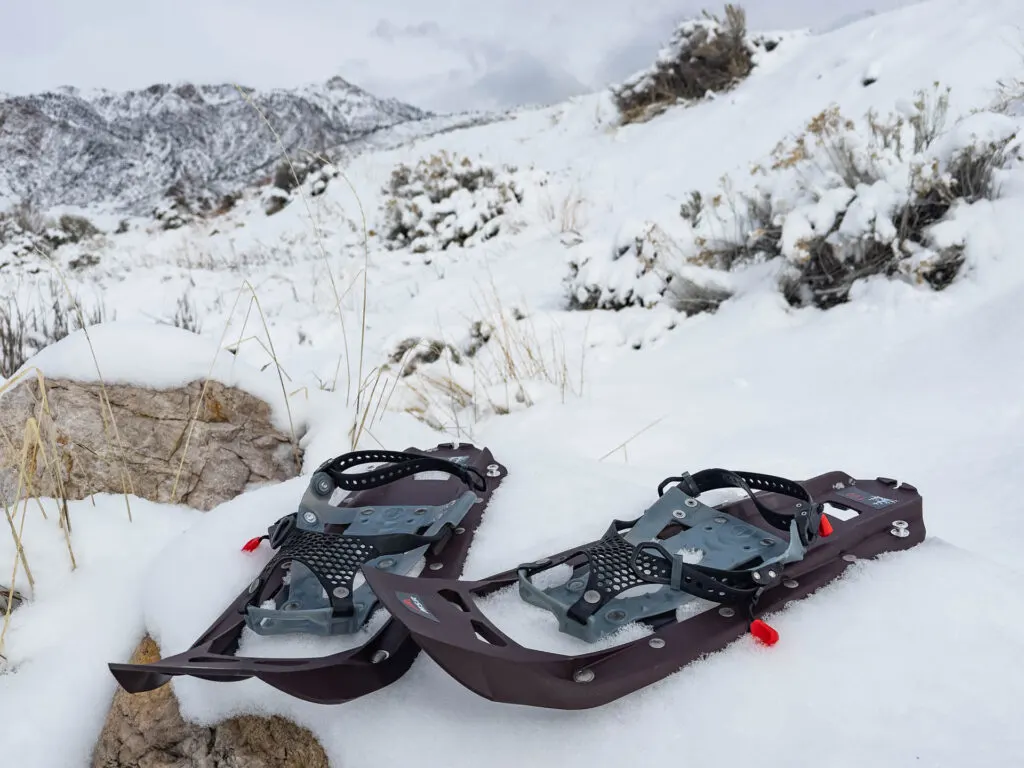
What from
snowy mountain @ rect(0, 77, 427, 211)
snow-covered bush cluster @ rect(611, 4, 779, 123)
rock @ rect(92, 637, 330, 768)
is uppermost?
snowy mountain @ rect(0, 77, 427, 211)

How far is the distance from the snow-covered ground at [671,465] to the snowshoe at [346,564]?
0.23 feet

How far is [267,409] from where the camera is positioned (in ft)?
7.63

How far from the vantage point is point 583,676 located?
960mm

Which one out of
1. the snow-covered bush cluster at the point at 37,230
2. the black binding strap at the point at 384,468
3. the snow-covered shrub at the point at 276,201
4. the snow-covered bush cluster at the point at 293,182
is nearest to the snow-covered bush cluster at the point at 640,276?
the black binding strap at the point at 384,468

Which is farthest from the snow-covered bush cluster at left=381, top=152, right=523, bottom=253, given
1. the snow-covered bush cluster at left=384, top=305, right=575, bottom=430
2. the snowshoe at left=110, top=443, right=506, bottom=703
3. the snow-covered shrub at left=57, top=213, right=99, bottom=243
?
the snow-covered shrub at left=57, top=213, right=99, bottom=243

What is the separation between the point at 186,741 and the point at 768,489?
4.19 ft

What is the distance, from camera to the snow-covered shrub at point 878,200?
3.09 metres

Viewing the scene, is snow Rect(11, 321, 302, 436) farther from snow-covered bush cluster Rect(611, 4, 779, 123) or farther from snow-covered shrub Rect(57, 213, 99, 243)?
snow-covered shrub Rect(57, 213, 99, 243)

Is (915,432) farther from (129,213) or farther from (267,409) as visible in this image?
(129,213)

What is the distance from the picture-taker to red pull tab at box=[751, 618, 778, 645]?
1.04m

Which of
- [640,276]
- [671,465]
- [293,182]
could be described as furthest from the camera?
[293,182]

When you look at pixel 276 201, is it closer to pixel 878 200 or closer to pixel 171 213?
pixel 171 213

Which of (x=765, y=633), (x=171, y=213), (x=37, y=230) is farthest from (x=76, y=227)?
(x=765, y=633)

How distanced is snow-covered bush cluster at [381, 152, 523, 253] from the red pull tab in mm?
6106
